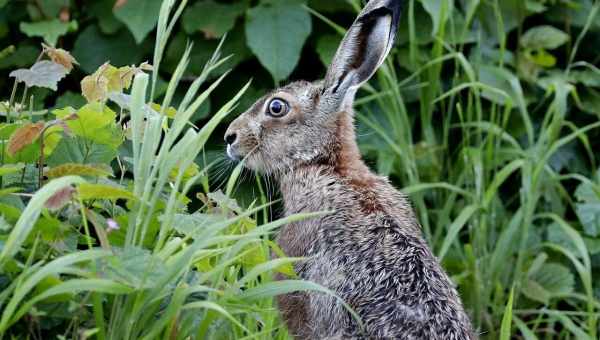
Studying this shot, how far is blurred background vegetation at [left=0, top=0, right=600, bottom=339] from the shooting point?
18.8 ft

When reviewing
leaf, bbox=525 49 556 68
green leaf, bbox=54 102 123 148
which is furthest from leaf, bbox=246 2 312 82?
green leaf, bbox=54 102 123 148

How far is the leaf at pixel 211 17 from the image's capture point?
20.3 feet

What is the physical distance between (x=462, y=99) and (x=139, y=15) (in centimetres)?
185

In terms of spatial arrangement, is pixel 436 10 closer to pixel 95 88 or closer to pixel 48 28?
pixel 48 28

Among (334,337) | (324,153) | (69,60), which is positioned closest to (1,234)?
(69,60)

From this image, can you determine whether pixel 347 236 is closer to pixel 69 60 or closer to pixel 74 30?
pixel 69 60

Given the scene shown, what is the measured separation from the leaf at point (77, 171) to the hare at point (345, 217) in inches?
33.7

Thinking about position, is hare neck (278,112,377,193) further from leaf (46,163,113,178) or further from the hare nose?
leaf (46,163,113,178)

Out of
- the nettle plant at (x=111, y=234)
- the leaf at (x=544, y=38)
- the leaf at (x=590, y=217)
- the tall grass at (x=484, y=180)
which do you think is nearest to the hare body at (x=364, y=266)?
Result: the nettle plant at (x=111, y=234)

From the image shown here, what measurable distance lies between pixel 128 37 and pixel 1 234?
132 inches

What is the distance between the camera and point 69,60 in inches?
147

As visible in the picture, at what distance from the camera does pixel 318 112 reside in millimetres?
4676

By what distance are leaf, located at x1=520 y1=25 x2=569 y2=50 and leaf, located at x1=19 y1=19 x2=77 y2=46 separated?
2464mm

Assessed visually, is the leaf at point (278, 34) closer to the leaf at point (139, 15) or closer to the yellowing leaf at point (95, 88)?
the leaf at point (139, 15)
